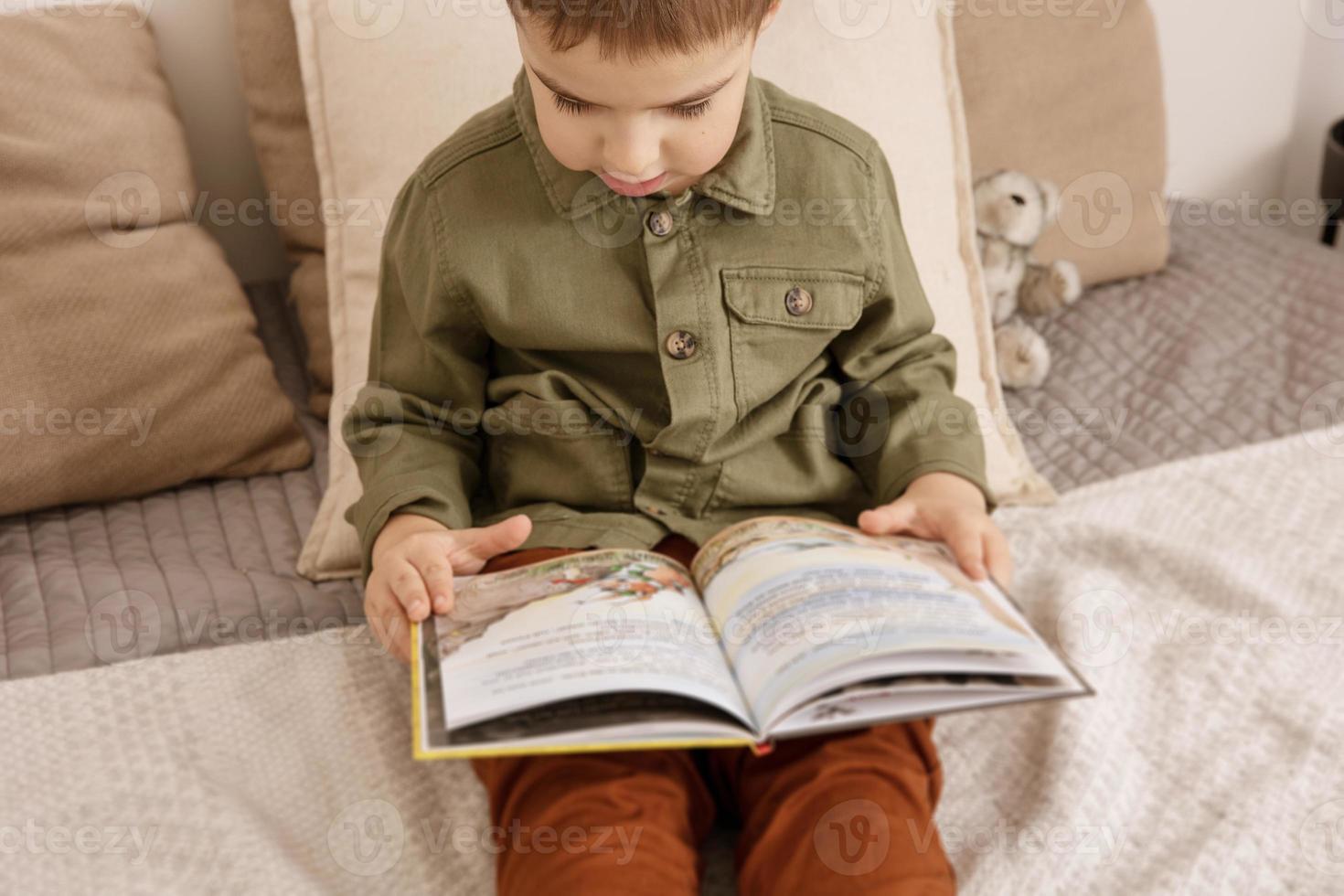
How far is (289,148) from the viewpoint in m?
1.19

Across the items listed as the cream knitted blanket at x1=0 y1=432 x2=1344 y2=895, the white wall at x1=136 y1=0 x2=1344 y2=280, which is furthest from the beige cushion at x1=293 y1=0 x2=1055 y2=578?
the white wall at x1=136 y1=0 x2=1344 y2=280

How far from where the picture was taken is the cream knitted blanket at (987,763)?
0.72m

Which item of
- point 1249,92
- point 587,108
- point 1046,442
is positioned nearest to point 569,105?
point 587,108

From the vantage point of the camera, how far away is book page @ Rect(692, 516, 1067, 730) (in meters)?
0.62

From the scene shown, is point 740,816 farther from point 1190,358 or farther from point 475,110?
point 1190,358

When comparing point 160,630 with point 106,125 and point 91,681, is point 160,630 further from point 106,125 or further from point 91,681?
point 106,125

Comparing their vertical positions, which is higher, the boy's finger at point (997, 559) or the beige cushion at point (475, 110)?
the beige cushion at point (475, 110)

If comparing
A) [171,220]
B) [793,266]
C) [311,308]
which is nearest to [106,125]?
[171,220]

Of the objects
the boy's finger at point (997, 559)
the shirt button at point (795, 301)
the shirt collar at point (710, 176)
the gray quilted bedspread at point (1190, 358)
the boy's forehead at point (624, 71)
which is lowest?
the gray quilted bedspread at point (1190, 358)

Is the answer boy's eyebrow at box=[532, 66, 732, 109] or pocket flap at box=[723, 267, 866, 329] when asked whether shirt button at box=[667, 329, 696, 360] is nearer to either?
pocket flap at box=[723, 267, 866, 329]

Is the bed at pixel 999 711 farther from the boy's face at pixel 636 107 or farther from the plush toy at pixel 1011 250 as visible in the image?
the boy's face at pixel 636 107

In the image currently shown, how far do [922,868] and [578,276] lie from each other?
0.44 meters

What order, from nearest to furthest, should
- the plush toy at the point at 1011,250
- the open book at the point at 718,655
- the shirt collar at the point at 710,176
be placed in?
the open book at the point at 718,655, the shirt collar at the point at 710,176, the plush toy at the point at 1011,250

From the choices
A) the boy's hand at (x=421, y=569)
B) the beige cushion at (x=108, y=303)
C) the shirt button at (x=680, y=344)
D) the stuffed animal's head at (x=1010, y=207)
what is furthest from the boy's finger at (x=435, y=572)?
the stuffed animal's head at (x=1010, y=207)
